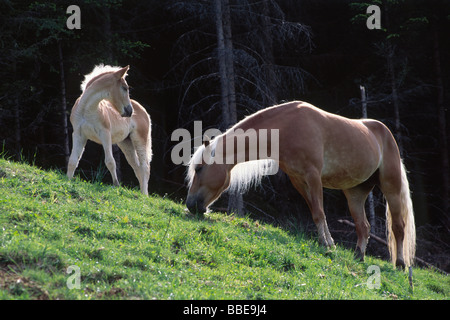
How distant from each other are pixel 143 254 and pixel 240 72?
1216 centimetres

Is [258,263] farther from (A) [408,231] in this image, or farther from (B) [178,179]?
(B) [178,179]

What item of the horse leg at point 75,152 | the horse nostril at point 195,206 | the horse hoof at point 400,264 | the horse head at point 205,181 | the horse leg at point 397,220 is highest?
the horse leg at point 75,152

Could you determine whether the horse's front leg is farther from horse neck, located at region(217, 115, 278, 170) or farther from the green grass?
horse neck, located at region(217, 115, 278, 170)

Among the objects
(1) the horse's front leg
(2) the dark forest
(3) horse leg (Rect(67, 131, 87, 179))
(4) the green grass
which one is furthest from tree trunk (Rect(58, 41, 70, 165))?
(4) the green grass

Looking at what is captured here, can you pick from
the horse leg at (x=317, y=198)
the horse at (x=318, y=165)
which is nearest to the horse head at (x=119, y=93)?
the horse at (x=318, y=165)

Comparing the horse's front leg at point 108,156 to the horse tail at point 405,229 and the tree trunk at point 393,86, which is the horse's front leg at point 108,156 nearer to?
the horse tail at point 405,229

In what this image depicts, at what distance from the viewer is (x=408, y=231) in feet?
29.9

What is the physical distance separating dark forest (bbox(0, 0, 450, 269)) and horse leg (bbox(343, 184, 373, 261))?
15.1 ft

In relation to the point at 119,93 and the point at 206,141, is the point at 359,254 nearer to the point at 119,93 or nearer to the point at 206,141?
the point at 206,141

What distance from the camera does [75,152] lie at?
8945mm

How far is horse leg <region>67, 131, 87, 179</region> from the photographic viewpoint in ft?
28.8

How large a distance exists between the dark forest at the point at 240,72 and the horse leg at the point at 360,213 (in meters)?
4.60

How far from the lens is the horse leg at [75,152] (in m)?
8.79

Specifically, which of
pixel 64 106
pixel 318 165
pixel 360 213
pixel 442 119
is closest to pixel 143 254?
pixel 318 165
